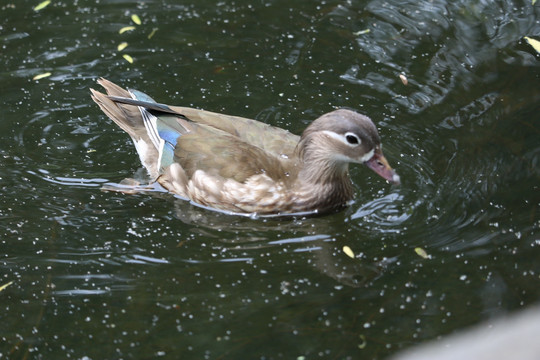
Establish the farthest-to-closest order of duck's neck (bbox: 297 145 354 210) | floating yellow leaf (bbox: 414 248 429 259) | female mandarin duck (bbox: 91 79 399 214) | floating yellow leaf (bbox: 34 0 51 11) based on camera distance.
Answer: floating yellow leaf (bbox: 34 0 51 11) → duck's neck (bbox: 297 145 354 210) → female mandarin duck (bbox: 91 79 399 214) → floating yellow leaf (bbox: 414 248 429 259)

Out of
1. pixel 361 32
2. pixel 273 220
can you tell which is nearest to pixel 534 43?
pixel 361 32

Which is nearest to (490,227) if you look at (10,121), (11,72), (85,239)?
(85,239)

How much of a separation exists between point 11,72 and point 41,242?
2.77 metres

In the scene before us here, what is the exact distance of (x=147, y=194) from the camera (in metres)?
6.99

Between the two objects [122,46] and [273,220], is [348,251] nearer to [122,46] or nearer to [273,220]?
[273,220]

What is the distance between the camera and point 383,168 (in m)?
6.39

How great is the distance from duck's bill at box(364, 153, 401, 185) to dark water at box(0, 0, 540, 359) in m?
0.28

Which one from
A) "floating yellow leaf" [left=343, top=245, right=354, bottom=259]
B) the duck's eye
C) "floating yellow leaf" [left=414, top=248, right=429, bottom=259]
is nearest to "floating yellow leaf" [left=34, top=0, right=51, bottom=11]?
the duck's eye

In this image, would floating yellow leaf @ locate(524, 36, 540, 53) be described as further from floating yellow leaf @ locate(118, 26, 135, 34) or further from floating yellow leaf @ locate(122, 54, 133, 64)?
floating yellow leaf @ locate(118, 26, 135, 34)

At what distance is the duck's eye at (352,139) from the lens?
6357 mm

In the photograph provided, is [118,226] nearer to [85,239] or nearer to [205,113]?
[85,239]

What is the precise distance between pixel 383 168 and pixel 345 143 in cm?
36

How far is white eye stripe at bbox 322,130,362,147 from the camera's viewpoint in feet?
20.9

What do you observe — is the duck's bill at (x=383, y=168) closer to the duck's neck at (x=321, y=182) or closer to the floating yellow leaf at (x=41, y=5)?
the duck's neck at (x=321, y=182)
